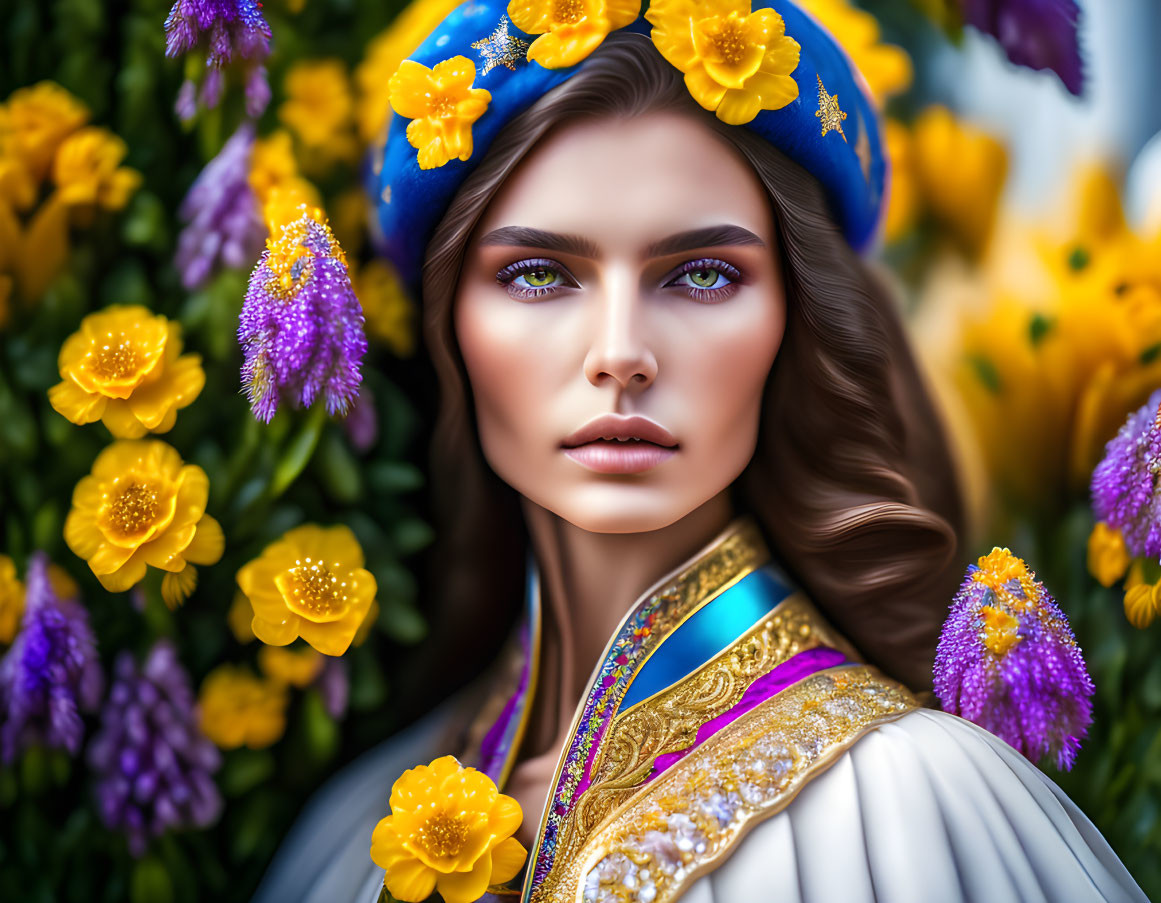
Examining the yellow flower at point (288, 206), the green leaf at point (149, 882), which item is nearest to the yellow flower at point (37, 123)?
the yellow flower at point (288, 206)

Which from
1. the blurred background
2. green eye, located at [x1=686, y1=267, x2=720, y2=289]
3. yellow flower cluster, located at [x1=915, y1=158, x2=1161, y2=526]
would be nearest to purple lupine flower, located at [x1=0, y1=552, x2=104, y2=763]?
the blurred background

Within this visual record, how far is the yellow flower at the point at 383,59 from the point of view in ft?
4.77

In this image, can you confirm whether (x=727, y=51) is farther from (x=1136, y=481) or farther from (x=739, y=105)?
(x=1136, y=481)

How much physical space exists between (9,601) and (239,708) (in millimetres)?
309

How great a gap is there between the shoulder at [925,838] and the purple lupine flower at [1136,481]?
1.01ft

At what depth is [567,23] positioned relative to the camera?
1.19 metres

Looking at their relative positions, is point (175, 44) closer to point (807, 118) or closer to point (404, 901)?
point (807, 118)

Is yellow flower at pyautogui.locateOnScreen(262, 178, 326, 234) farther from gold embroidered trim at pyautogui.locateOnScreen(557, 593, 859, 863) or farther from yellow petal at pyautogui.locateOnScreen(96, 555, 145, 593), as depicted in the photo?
gold embroidered trim at pyautogui.locateOnScreen(557, 593, 859, 863)

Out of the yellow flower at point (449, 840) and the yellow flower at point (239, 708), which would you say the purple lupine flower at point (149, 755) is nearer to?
the yellow flower at point (239, 708)

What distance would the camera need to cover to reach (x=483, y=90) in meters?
1.21

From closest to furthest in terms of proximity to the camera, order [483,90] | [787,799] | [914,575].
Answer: [787,799] → [483,90] → [914,575]

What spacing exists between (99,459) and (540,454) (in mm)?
543

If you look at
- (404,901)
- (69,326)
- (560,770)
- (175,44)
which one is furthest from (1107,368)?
(69,326)

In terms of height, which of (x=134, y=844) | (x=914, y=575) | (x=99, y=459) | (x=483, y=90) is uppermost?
(x=483, y=90)
